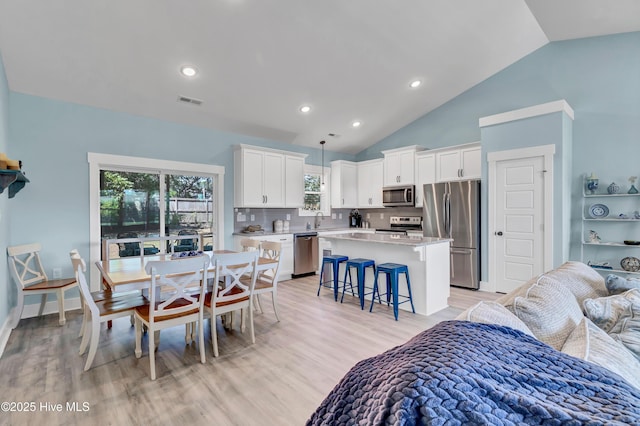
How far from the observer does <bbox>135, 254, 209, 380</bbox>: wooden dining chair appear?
93.5 inches

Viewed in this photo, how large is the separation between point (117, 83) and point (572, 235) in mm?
6518

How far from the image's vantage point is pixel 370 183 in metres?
6.89

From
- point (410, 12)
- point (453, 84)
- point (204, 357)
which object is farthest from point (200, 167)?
point (453, 84)

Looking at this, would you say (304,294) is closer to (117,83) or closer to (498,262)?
(498,262)

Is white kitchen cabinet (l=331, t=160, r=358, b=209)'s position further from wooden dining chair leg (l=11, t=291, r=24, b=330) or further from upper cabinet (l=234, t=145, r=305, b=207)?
wooden dining chair leg (l=11, t=291, r=24, b=330)

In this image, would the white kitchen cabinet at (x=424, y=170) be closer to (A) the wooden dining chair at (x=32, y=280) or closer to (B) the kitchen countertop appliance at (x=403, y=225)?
(B) the kitchen countertop appliance at (x=403, y=225)

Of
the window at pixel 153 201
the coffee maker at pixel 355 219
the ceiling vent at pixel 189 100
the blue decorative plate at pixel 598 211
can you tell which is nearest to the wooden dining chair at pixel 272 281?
the window at pixel 153 201

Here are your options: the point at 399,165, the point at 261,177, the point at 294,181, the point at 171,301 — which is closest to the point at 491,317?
the point at 171,301

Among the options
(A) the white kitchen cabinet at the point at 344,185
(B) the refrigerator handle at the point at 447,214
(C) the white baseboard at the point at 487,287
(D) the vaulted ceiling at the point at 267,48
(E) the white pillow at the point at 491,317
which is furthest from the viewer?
(A) the white kitchen cabinet at the point at 344,185

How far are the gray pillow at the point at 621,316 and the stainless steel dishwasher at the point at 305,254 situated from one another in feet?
14.7

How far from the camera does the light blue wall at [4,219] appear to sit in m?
3.07

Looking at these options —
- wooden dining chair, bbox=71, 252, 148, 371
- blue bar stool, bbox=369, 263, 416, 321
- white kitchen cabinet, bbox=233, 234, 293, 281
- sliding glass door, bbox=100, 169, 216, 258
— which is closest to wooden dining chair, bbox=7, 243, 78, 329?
sliding glass door, bbox=100, 169, 216, 258

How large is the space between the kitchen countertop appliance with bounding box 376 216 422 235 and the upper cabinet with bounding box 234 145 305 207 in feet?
7.19

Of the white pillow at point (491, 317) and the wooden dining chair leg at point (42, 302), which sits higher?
the white pillow at point (491, 317)
